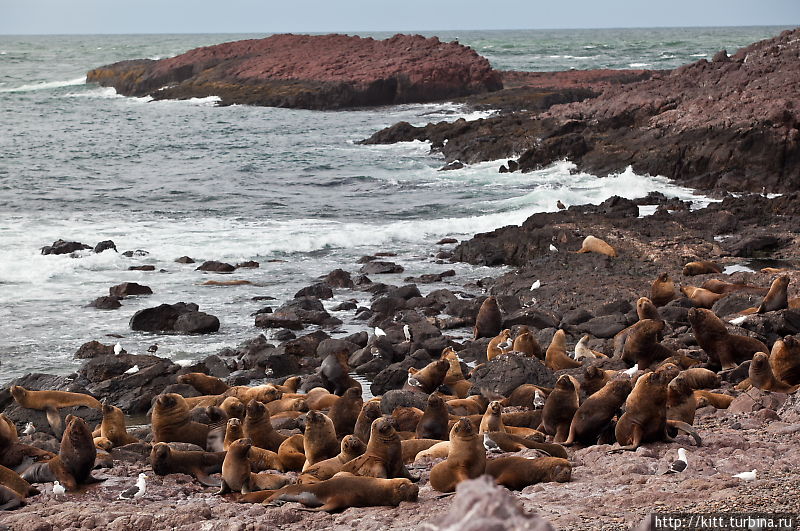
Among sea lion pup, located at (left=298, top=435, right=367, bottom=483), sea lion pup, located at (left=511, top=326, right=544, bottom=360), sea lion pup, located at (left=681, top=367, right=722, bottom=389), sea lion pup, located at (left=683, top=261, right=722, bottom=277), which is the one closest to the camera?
sea lion pup, located at (left=298, top=435, right=367, bottom=483)

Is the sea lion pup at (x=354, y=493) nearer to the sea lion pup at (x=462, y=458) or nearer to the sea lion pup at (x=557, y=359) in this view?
the sea lion pup at (x=462, y=458)

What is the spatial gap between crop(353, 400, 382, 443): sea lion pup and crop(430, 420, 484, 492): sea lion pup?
56.7 inches

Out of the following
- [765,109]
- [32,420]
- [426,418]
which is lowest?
[32,420]

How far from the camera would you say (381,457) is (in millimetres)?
6863

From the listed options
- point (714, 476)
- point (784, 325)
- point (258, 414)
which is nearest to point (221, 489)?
point (258, 414)

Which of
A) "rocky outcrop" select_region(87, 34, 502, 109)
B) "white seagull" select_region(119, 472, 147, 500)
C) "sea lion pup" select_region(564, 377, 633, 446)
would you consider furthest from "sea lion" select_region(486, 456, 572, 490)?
"rocky outcrop" select_region(87, 34, 502, 109)

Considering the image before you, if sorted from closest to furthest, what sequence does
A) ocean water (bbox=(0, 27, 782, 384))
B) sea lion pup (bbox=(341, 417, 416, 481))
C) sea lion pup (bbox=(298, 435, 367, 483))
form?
sea lion pup (bbox=(341, 417, 416, 481)) < sea lion pup (bbox=(298, 435, 367, 483)) < ocean water (bbox=(0, 27, 782, 384))

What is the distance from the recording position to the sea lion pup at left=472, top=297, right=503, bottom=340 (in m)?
13.7

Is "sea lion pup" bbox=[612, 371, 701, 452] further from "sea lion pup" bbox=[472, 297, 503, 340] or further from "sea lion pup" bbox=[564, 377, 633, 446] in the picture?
"sea lion pup" bbox=[472, 297, 503, 340]

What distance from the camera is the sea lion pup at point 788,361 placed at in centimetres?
924

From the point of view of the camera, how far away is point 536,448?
24.2 ft

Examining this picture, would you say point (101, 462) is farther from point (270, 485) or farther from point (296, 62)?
point (296, 62)

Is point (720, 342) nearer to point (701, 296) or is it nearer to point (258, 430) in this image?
point (701, 296)

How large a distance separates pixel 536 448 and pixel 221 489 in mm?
2478
